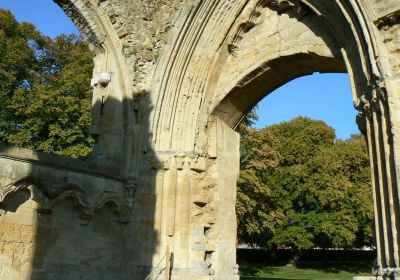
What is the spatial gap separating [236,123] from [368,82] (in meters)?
3.13

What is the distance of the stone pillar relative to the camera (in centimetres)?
483

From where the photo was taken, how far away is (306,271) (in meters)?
24.7

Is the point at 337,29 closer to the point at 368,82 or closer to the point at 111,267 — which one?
the point at 368,82

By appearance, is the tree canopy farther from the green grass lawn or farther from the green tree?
the green tree

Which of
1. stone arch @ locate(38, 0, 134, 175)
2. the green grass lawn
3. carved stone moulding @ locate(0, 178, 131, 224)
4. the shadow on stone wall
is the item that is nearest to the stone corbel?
stone arch @ locate(38, 0, 134, 175)

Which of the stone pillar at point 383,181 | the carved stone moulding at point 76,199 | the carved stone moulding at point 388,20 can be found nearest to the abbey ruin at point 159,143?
the carved stone moulding at point 76,199

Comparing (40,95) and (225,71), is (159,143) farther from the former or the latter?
(40,95)

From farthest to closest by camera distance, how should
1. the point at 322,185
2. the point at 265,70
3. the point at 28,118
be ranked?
the point at 322,185
the point at 28,118
the point at 265,70

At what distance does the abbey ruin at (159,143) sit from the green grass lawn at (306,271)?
13554 millimetres

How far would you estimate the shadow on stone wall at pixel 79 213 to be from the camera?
647cm

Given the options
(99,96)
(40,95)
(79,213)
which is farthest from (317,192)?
(79,213)

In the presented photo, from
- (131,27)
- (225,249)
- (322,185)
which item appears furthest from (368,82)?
(322,185)

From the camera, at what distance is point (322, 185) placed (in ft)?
80.1

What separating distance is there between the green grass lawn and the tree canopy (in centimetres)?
121
